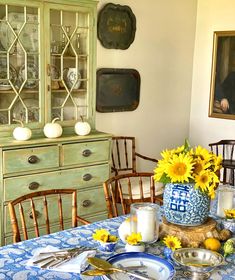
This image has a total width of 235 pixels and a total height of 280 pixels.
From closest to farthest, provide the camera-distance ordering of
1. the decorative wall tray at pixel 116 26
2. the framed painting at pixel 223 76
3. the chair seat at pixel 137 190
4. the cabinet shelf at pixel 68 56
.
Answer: the cabinet shelf at pixel 68 56
the chair seat at pixel 137 190
the decorative wall tray at pixel 116 26
the framed painting at pixel 223 76

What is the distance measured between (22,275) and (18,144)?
58.9 inches

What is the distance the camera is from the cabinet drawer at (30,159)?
112 inches

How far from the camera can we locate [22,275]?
1.49 metres

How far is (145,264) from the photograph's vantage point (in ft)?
5.19

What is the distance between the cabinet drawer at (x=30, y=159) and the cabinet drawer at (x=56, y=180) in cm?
7

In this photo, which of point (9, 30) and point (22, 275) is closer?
point (22, 275)

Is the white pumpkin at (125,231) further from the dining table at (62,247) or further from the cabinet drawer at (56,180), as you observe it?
the cabinet drawer at (56,180)

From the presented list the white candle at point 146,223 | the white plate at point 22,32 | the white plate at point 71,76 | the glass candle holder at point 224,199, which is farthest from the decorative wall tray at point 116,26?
the white candle at point 146,223

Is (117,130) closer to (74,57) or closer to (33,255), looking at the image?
(74,57)

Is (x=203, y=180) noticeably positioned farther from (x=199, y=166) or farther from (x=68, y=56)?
(x=68, y=56)

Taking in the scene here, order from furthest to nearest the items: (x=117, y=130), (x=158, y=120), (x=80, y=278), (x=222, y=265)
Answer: (x=158, y=120) → (x=117, y=130) → (x=222, y=265) → (x=80, y=278)

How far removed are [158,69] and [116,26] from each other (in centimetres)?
73

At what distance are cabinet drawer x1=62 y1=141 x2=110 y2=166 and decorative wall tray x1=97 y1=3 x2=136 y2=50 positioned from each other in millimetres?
1027

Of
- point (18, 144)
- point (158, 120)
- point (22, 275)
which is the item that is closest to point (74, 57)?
point (18, 144)
